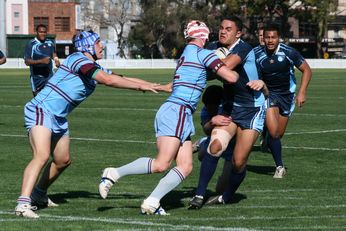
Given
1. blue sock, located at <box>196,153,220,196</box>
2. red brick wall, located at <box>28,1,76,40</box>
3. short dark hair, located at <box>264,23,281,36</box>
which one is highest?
short dark hair, located at <box>264,23,281,36</box>

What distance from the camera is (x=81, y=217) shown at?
1024 cm

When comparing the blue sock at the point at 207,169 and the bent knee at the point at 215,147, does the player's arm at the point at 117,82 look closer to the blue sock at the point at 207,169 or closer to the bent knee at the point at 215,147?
the bent knee at the point at 215,147

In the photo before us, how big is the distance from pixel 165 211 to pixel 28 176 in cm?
147

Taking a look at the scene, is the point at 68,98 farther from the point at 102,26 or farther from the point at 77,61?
the point at 102,26

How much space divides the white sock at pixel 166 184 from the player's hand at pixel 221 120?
926 mm

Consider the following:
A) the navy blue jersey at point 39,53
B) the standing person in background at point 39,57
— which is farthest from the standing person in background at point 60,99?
the navy blue jersey at point 39,53

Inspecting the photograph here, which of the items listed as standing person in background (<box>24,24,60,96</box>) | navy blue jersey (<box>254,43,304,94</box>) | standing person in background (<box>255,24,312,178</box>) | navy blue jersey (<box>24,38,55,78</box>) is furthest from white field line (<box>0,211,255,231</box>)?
navy blue jersey (<box>24,38,55,78</box>)

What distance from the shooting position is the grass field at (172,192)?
32.5 feet

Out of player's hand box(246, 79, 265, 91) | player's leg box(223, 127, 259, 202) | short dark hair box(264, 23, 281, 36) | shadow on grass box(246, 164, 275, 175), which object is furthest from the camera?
shadow on grass box(246, 164, 275, 175)

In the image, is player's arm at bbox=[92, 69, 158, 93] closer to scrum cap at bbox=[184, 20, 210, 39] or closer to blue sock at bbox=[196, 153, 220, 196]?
scrum cap at bbox=[184, 20, 210, 39]

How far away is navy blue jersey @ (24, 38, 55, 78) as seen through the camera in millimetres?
24344

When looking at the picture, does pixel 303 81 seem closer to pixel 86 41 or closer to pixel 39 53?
pixel 86 41

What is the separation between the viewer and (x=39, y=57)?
24359 mm

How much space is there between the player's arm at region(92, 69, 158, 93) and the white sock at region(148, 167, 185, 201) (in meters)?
0.89
